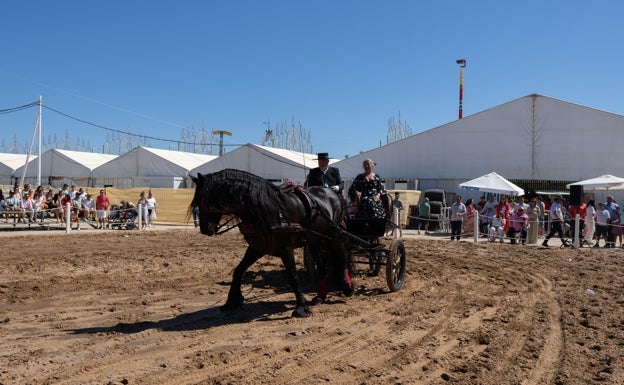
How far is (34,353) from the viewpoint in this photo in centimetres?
493

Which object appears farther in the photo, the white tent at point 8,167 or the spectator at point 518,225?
the white tent at point 8,167

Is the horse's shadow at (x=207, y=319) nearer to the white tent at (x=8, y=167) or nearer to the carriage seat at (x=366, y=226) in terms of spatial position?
the carriage seat at (x=366, y=226)

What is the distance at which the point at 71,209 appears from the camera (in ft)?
65.8

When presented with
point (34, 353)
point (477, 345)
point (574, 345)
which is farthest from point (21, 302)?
point (574, 345)

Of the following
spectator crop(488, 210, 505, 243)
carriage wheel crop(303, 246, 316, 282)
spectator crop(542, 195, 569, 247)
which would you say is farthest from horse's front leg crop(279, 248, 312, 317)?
spectator crop(488, 210, 505, 243)

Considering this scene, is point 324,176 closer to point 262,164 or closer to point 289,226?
point 289,226

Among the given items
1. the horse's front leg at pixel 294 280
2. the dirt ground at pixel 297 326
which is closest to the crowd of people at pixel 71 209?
the dirt ground at pixel 297 326

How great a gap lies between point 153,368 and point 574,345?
13.7 ft

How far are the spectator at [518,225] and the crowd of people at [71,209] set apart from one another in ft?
44.4

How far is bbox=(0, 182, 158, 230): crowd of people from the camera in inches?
775

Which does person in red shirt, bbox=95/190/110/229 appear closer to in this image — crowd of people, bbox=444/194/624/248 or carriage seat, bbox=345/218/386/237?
crowd of people, bbox=444/194/624/248

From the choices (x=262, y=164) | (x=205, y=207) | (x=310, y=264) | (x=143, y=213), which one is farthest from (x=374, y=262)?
(x=262, y=164)

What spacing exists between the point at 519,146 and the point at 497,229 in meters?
9.19

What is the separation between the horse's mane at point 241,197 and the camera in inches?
236
